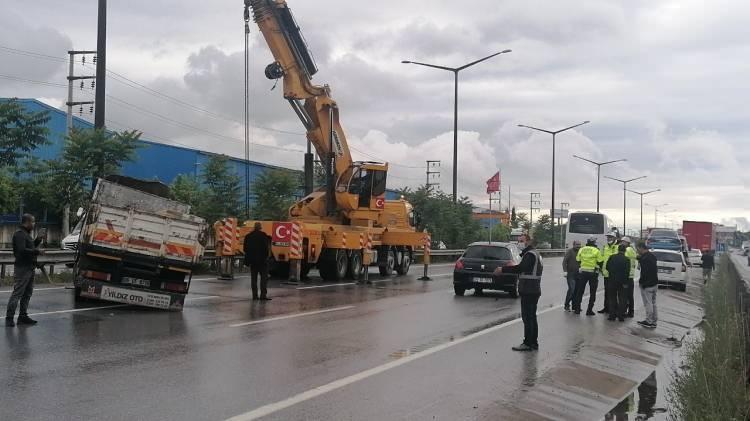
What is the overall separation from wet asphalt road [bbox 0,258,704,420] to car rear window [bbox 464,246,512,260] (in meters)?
3.70

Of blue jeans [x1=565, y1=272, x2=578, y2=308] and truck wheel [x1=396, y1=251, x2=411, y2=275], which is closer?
blue jeans [x1=565, y1=272, x2=578, y2=308]

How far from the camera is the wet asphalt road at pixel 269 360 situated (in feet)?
22.4

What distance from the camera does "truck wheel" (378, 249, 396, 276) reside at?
2672 cm

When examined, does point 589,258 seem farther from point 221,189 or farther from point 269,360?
point 221,189

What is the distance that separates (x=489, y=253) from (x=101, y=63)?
41.2 feet

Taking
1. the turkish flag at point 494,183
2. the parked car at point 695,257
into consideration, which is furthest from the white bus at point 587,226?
the parked car at point 695,257

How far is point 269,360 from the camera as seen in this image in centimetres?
914

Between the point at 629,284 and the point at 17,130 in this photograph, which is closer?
the point at 629,284

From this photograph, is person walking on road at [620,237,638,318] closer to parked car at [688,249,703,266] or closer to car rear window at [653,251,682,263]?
car rear window at [653,251,682,263]

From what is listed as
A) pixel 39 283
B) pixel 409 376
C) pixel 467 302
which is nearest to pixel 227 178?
pixel 39 283

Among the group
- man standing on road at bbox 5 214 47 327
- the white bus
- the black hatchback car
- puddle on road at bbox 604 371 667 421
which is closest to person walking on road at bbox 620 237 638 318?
the black hatchback car

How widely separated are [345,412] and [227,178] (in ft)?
72.2

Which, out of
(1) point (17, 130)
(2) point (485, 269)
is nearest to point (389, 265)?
(2) point (485, 269)

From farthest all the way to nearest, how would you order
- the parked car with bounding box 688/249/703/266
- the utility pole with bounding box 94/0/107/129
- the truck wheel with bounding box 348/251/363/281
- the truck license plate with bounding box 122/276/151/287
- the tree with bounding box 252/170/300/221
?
the parked car with bounding box 688/249/703/266, the tree with bounding box 252/170/300/221, the truck wheel with bounding box 348/251/363/281, the utility pole with bounding box 94/0/107/129, the truck license plate with bounding box 122/276/151/287
